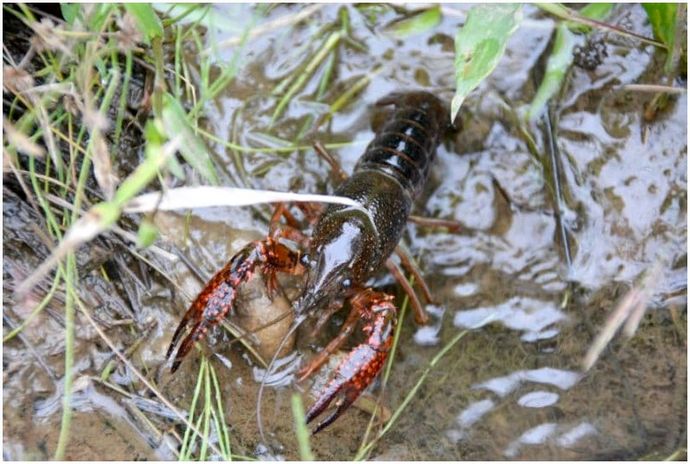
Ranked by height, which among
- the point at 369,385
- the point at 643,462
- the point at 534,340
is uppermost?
the point at 369,385

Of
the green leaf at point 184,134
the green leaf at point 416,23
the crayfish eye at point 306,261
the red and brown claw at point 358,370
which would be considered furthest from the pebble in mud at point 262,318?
the green leaf at point 416,23

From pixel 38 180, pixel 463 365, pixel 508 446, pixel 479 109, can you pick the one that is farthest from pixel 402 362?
pixel 38 180

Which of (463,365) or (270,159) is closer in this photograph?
(463,365)

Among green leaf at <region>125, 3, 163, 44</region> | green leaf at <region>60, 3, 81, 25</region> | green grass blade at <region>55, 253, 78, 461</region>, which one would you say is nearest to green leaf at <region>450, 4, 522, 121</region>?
green leaf at <region>125, 3, 163, 44</region>

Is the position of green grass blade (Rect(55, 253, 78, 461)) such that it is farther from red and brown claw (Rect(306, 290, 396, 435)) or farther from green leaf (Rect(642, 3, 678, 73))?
green leaf (Rect(642, 3, 678, 73))

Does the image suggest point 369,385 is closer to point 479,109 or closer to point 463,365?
point 463,365

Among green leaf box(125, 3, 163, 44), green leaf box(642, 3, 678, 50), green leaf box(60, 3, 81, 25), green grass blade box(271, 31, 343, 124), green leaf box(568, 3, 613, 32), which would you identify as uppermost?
green leaf box(60, 3, 81, 25)
